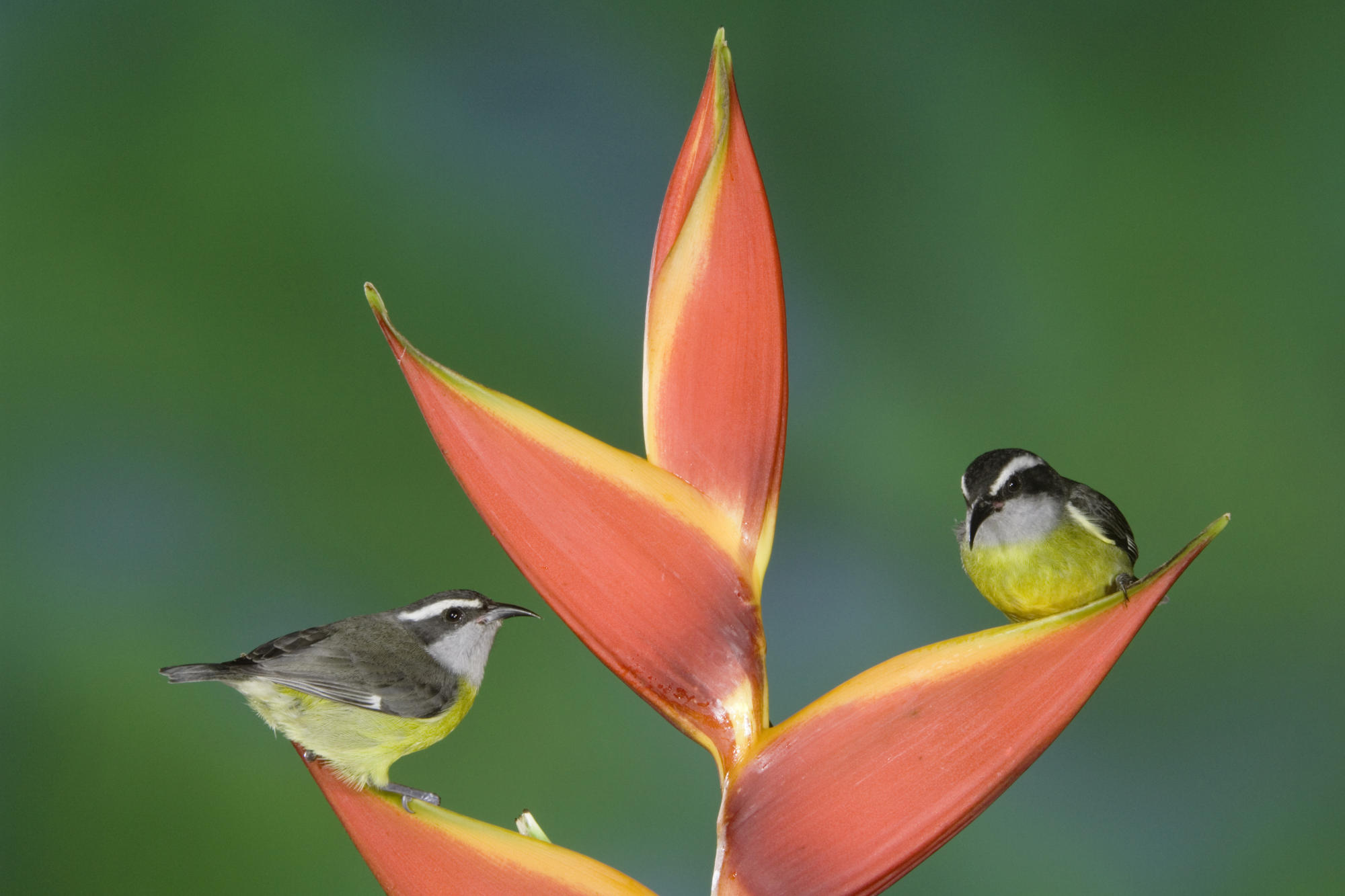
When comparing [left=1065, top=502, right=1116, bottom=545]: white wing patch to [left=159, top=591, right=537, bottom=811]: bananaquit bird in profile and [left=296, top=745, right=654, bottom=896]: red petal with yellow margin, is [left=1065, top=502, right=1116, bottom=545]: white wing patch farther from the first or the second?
[left=296, top=745, right=654, bottom=896]: red petal with yellow margin

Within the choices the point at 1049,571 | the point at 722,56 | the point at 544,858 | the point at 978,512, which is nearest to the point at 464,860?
the point at 544,858

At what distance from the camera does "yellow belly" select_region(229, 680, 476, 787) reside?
0.63m

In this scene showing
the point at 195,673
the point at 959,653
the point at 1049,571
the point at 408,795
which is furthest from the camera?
the point at 1049,571

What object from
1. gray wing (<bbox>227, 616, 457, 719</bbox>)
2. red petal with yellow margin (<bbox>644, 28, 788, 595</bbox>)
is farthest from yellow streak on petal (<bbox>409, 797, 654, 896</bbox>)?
gray wing (<bbox>227, 616, 457, 719</bbox>)

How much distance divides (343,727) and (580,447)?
1.32 ft

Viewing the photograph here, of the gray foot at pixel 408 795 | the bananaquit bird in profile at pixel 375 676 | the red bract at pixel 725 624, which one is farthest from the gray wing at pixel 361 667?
the red bract at pixel 725 624

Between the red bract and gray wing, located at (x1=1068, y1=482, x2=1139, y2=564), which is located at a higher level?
the red bract

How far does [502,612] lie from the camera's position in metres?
0.70

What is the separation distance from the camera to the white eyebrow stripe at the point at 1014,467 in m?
0.67

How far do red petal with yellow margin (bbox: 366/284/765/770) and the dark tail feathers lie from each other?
1.17ft

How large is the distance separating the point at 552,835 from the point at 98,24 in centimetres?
100

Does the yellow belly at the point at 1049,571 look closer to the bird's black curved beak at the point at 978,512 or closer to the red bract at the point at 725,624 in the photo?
the bird's black curved beak at the point at 978,512

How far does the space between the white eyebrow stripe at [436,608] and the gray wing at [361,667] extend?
11 millimetres

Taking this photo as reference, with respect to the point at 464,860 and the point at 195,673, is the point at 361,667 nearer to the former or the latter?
the point at 195,673
